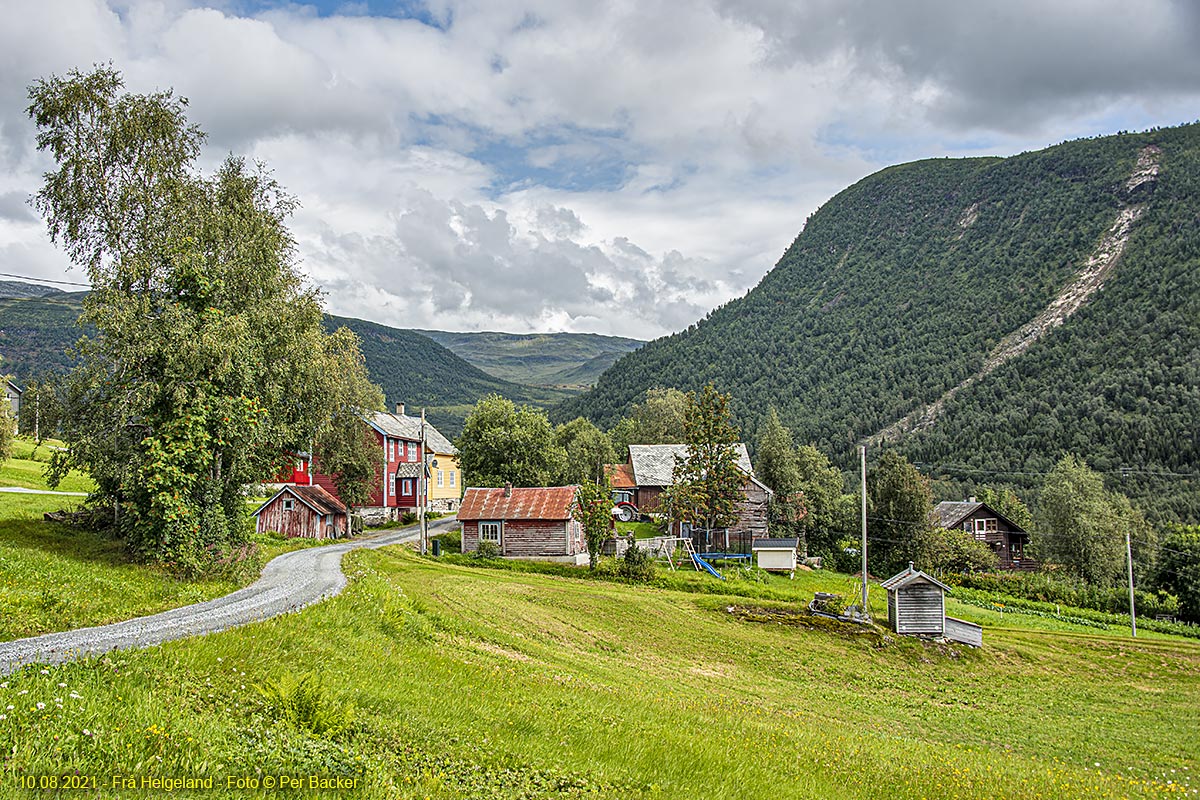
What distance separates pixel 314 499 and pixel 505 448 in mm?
20172

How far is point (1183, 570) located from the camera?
59.2 m

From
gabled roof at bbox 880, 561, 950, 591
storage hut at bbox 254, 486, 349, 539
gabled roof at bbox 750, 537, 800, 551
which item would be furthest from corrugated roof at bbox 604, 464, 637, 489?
gabled roof at bbox 880, 561, 950, 591

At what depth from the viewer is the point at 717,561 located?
194ft

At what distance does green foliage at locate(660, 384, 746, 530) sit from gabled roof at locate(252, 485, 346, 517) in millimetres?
25636

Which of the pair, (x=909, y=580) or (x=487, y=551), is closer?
(x=909, y=580)

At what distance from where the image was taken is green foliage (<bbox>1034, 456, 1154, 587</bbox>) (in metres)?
67.5

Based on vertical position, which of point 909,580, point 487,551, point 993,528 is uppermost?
point 909,580

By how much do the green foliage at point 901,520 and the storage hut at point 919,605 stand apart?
26540 mm

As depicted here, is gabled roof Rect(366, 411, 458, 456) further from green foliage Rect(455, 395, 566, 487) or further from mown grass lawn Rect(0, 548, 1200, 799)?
mown grass lawn Rect(0, 548, 1200, 799)

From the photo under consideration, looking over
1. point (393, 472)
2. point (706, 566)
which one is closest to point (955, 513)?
point (706, 566)

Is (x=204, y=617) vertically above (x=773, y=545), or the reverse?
(x=204, y=617)

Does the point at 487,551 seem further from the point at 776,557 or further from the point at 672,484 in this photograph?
the point at 776,557

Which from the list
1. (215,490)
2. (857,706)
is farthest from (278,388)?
(857,706)

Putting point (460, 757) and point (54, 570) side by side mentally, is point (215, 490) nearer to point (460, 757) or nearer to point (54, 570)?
point (54, 570)
